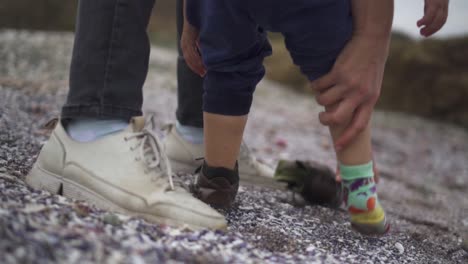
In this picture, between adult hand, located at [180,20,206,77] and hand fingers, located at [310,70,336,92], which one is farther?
adult hand, located at [180,20,206,77]

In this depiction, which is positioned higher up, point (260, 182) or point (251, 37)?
point (251, 37)

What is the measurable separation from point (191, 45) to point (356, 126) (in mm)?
659

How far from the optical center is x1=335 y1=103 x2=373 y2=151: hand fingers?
5.25 ft

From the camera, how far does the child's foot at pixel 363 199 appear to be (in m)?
1.61

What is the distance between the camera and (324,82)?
5.29 ft

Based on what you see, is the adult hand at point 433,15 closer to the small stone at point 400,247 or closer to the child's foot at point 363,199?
the child's foot at point 363,199

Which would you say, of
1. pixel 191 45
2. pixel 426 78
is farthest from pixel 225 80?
pixel 426 78

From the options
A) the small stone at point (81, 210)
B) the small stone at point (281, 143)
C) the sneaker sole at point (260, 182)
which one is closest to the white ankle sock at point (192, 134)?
the sneaker sole at point (260, 182)

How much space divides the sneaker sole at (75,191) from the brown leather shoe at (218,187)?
250 mm

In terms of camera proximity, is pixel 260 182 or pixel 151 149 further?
pixel 260 182

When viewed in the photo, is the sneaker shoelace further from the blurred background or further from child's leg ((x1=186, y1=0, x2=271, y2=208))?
the blurred background

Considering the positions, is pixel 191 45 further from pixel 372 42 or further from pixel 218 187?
pixel 372 42

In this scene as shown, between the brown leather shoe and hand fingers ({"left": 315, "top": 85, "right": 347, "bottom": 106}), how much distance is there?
1.31 ft

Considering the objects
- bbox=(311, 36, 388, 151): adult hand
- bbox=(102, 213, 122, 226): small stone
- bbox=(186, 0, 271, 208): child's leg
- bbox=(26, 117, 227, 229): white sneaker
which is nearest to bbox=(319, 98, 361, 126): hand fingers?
bbox=(311, 36, 388, 151): adult hand
